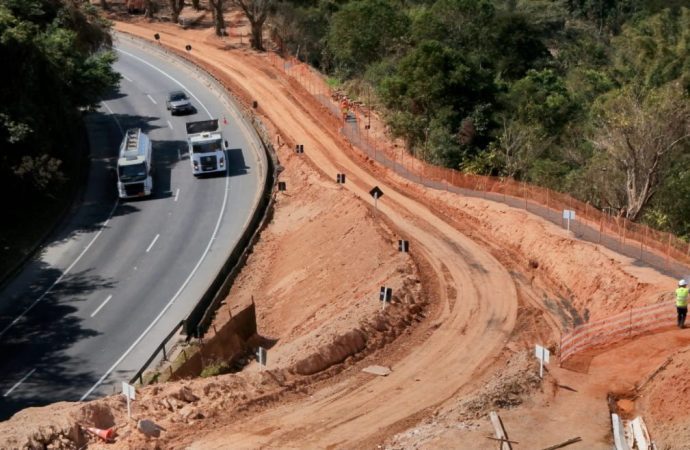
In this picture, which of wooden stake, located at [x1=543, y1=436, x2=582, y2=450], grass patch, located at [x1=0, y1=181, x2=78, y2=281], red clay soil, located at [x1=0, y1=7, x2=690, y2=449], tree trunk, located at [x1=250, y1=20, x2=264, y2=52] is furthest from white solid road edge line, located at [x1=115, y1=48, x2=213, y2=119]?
wooden stake, located at [x1=543, y1=436, x2=582, y2=450]

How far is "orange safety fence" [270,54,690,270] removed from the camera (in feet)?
118

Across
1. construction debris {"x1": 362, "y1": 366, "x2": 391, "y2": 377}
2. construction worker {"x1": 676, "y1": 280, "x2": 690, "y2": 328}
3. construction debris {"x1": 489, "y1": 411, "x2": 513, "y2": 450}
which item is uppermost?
construction worker {"x1": 676, "y1": 280, "x2": 690, "y2": 328}

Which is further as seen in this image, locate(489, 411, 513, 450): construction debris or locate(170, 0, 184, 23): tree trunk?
locate(170, 0, 184, 23): tree trunk

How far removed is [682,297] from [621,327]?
2.54m

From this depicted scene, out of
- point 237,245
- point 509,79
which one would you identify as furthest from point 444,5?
point 237,245

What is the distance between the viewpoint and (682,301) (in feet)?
97.1

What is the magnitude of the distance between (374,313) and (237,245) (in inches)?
537

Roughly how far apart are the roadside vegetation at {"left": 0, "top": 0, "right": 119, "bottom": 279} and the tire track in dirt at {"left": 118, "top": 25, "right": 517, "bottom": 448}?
16.1 m

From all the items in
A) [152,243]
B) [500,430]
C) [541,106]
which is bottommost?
[152,243]

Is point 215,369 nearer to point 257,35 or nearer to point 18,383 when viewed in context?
point 18,383

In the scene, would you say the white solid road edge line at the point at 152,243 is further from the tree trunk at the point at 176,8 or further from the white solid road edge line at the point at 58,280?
the tree trunk at the point at 176,8

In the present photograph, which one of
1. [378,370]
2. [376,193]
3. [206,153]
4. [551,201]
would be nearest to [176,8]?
[206,153]

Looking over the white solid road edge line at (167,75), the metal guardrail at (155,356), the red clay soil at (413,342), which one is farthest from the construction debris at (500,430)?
the white solid road edge line at (167,75)

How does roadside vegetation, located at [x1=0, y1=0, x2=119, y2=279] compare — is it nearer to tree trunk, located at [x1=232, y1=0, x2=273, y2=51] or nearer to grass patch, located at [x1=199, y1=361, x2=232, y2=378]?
grass patch, located at [x1=199, y1=361, x2=232, y2=378]
